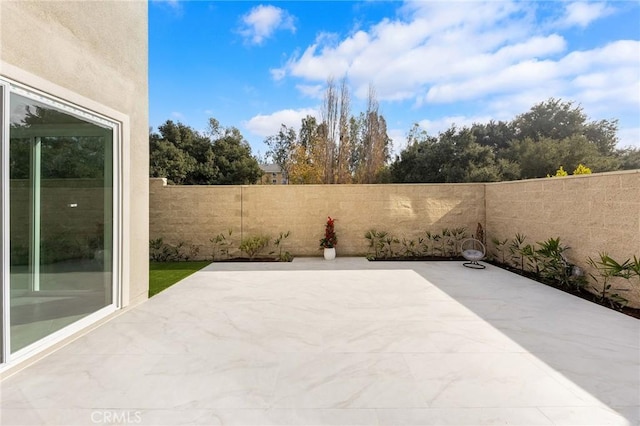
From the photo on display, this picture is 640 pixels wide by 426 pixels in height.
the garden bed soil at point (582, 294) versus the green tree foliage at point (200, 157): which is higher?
the green tree foliage at point (200, 157)

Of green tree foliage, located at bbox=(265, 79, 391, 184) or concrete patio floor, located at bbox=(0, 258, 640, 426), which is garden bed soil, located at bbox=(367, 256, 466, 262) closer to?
concrete patio floor, located at bbox=(0, 258, 640, 426)

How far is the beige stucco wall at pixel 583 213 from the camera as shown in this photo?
4.91 meters

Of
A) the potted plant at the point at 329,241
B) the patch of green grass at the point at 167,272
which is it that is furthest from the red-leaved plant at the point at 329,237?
the patch of green grass at the point at 167,272

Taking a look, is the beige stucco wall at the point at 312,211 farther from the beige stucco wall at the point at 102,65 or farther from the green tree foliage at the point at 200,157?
the green tree foliage at the point at 200,157

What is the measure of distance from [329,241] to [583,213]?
601 cm

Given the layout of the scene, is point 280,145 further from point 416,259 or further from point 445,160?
point 416,259

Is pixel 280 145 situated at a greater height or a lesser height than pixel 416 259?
greater

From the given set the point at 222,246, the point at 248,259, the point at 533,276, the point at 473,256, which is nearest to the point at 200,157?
the point at 222,246

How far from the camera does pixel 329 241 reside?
30.9ft

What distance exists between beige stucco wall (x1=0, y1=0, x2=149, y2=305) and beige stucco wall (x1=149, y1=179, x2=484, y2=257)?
4255 mm

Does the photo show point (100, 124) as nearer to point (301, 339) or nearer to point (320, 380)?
point (301, 339)

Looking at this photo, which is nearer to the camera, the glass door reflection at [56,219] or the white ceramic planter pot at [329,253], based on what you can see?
the glass door reflection at [56,219]

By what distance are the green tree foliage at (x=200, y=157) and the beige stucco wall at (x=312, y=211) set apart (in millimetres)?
14396

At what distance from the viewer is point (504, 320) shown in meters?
4.29
